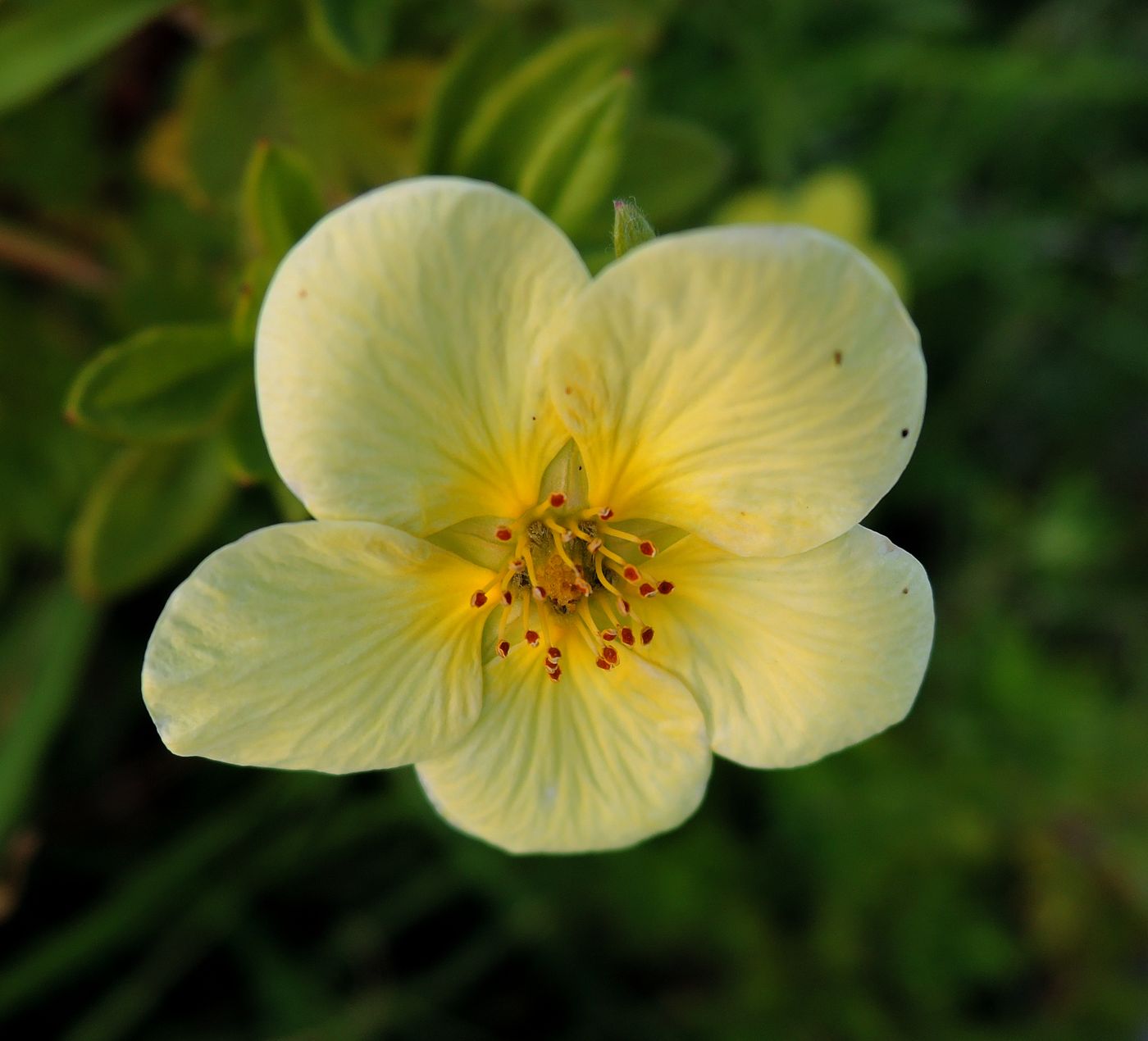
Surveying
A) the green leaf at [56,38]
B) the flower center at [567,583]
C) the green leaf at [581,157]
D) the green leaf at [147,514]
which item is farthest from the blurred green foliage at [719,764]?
the flower center at [567,583]

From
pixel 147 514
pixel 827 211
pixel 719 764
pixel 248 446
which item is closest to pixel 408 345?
pixel 248 446

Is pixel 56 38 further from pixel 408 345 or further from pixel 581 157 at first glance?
pixel 408 345

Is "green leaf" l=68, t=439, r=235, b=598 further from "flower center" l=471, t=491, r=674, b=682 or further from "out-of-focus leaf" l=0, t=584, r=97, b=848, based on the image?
"flower center" l=471, t=491, r=674, b=682

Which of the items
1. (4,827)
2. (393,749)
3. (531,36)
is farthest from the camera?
(531,36)

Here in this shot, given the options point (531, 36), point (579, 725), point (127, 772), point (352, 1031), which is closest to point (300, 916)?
point (352, 1031)

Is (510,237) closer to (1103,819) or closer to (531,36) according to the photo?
(531,36)

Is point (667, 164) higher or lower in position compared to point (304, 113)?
higher

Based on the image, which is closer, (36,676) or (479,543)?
(479,543)
